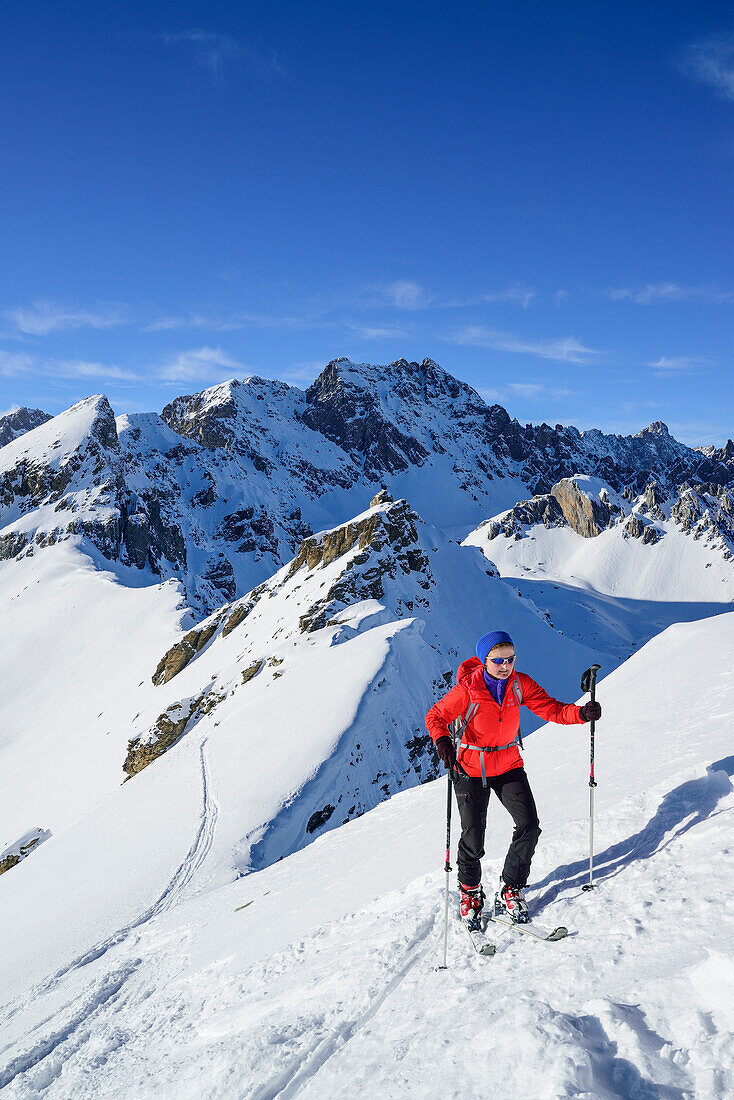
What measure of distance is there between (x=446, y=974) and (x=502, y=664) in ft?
8.14

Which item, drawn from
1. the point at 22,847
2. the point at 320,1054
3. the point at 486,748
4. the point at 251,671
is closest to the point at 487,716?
the point at 486,748

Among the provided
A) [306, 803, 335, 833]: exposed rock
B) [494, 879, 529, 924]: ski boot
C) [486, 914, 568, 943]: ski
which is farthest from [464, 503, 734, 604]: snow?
[486, 914, 568, 943]: ski

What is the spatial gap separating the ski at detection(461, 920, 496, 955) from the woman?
18 centimetres

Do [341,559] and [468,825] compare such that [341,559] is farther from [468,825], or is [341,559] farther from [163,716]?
[468,825]

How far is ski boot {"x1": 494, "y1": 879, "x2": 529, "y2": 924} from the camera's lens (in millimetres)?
5031

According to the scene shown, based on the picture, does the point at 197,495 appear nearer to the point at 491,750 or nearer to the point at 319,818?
the point at 319,818

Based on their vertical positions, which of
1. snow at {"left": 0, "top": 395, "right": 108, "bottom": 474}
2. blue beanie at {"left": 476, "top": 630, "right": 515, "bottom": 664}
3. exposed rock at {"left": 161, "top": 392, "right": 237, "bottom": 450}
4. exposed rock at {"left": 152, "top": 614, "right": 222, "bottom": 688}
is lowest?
blue beanie at {"left": 476, "top": 630, "right": 515, "bottom": 664}

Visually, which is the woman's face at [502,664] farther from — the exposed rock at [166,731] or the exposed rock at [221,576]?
the exposed rock at [221,576]

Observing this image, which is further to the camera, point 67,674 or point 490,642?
point 67,674

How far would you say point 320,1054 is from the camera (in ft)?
13.7

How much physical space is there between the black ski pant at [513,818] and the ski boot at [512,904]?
0.09m

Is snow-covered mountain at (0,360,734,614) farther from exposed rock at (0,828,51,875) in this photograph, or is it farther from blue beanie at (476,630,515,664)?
blue beanie at (476,630,515,664)

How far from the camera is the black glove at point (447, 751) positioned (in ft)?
17.5

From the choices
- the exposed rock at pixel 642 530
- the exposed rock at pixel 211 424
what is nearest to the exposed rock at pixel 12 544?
the exposed rock at pixel 211 424
